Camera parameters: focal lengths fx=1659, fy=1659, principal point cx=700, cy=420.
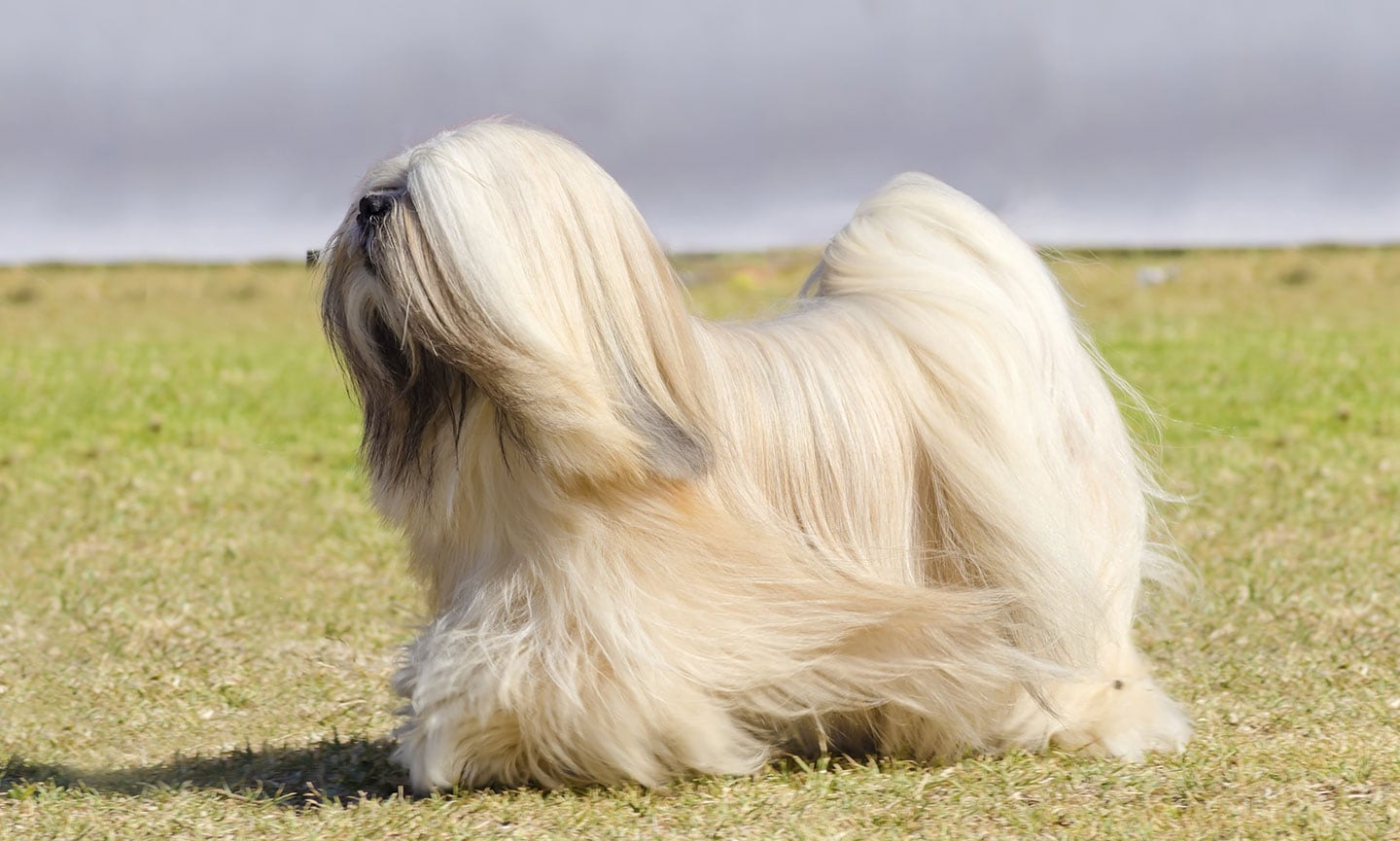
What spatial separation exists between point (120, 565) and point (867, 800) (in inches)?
162

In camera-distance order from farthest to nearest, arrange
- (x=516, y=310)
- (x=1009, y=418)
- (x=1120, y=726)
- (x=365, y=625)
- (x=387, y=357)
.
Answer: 1. (x=365, y=625)
2. (x=1120, y=726)
3. (x=1009, y=418)
4. (x=387, y=357)
5. (x=516, y=310)

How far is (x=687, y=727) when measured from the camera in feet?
11.6

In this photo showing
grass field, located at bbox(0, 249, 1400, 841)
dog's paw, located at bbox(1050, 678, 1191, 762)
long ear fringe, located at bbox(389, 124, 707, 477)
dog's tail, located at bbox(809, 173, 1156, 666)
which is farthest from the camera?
dog's paw, located at bbox(1050, 678, 1191, 762)

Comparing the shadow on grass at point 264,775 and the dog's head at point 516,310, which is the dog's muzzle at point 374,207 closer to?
the dog's head at point 516,310

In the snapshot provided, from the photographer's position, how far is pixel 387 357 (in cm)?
342

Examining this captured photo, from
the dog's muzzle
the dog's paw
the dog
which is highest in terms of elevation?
the dog's muzzle

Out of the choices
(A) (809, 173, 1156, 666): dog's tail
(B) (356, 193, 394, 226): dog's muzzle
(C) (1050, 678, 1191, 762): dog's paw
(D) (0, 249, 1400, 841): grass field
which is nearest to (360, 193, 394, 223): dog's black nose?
(B) (356, 193, 394, 226): dog's muzzle

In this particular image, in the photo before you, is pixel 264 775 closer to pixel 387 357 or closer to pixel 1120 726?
pixel 387 357

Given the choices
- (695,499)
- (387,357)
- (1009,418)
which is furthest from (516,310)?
(1009,418)

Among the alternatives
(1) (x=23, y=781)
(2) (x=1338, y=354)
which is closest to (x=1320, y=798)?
(1) (x=23, y=781)

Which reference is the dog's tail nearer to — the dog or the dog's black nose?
the dog

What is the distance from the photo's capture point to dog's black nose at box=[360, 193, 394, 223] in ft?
10.9

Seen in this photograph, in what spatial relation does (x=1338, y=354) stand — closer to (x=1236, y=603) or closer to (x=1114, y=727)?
(x=1236, y=603)

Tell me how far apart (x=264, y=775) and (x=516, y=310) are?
5.03 feet
